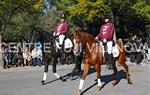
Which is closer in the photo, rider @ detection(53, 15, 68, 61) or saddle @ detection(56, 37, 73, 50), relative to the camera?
rider @ detection(53, 15, 68, 61)

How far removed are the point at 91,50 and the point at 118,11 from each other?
74.4 ft

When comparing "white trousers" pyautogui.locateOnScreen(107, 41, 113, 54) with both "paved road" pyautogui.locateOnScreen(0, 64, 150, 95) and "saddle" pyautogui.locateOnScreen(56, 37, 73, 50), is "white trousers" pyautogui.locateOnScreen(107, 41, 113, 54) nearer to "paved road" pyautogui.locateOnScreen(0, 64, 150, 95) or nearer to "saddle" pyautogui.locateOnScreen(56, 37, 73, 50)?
"paved road" pyautogui.locateOnScreen(0, 64, 150, 95)

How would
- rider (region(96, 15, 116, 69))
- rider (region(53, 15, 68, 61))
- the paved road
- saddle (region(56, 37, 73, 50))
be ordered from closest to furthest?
1. the paved road
2. rider (region(96, 15, 116, 69))
3. rider (region(53, 15, 68, 61))
4. saddle (region(56, 37, 73, 50))

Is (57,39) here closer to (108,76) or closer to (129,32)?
(108,76)

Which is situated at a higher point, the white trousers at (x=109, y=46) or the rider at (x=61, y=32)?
the rider at (x=61, y=32)

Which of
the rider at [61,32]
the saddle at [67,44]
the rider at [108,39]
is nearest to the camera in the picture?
the rider at [108,39]

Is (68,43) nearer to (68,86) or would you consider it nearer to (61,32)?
(61,32)

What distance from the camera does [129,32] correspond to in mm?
40969

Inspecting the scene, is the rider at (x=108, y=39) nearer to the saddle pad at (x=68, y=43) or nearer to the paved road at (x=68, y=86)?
the paved road at (x=68, y=86)

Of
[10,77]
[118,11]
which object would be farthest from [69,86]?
[118,11]

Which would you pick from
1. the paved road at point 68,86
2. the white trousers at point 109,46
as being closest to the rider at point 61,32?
the paved road at point 68,86

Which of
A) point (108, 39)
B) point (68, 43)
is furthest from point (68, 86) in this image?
point (108, 39)

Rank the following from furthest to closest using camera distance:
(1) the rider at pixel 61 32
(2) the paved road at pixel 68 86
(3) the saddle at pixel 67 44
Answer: (3) the saddle at pixel 67 44, (1) the rider at pixel 61 32, (2) the paved road at pixel 68 86

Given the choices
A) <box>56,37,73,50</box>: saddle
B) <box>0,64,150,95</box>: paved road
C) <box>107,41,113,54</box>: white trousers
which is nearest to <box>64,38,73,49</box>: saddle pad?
<box>56,37,73,50</box>: saddle
